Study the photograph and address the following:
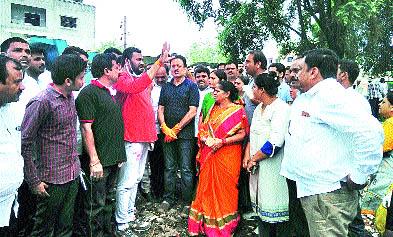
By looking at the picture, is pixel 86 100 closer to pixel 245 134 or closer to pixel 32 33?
pixel 245 134

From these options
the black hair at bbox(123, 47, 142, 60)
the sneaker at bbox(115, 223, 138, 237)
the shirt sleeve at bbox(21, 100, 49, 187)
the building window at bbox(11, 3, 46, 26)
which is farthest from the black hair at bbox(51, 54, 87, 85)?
the building window at bbox(11, 3, 46, 26)

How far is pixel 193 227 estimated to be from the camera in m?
4.24

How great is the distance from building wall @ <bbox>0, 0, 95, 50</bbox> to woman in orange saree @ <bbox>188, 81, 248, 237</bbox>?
2547cm

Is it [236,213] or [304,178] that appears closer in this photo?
[304,178]

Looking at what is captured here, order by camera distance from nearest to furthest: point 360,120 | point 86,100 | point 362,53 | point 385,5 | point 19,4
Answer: point 360,120 → point 86,100 → point 385,5 → point 362,53 → point 19,4

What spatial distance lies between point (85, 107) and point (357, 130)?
229 cm

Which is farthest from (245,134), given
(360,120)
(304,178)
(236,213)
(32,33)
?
(32,33)

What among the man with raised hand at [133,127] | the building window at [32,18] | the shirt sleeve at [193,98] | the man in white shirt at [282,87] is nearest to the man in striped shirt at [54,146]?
the man with raised hand at [133,127]

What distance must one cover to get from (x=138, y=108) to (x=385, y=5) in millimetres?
9576

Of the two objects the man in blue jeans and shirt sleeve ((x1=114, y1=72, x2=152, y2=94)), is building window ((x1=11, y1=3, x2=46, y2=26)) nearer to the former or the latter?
the man in blue jeans

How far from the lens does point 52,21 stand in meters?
29.2

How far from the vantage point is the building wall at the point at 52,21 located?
26.3 m

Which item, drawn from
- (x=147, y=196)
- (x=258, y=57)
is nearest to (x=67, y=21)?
(x=147, y=196)

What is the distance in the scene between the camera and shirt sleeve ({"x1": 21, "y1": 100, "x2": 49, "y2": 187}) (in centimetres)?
278
